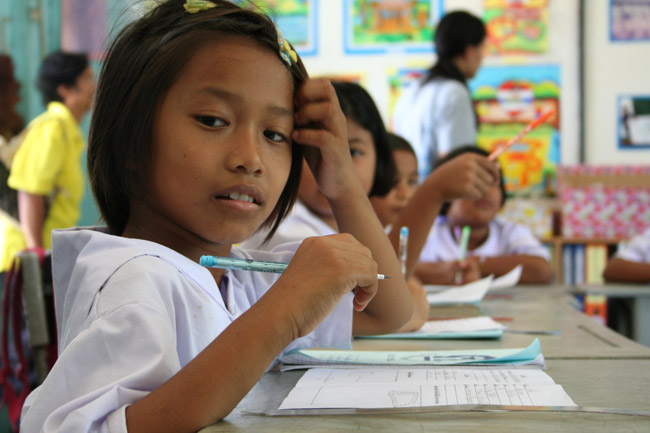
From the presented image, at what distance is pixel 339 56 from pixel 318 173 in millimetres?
3006

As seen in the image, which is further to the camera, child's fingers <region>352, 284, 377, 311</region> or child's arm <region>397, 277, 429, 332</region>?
child's arm <region>397, 277, 429, 332</region>

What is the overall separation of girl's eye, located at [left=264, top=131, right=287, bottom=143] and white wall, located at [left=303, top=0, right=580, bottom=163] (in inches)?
119

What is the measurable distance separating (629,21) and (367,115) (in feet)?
9.19

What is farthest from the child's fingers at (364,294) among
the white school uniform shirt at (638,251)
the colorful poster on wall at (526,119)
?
the colorful poster on wall at (526,119)

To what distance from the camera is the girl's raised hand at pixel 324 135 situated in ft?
2.74

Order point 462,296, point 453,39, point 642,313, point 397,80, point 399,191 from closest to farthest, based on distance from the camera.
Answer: point 462,296, point 399,191, point 642,313, point 453,39, point 397,80

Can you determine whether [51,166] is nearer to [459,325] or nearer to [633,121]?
[459,325]

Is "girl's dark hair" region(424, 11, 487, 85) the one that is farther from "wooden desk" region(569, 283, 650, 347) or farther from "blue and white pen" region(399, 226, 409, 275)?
"blue and white pen" region(399, 226, 409, 275)

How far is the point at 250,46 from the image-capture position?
766 millimetres

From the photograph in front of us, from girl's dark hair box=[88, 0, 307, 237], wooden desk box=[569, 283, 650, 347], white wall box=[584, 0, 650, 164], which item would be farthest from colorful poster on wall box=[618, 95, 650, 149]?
girl's dark hair box=[88, 0, 307, 237]

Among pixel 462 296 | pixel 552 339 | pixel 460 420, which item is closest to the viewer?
pixel 460 420

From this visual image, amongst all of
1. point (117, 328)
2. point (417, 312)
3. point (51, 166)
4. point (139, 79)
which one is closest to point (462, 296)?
point (417, 312)

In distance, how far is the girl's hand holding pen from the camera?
59 centimetres

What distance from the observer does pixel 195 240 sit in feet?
2.55
